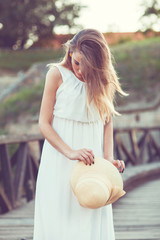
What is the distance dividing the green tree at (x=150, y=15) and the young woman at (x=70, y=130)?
2108cm

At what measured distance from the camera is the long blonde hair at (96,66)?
229 cm

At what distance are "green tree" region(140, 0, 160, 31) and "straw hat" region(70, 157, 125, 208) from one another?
2139 centimetres

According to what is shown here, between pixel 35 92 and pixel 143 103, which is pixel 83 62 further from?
pixel 35 92

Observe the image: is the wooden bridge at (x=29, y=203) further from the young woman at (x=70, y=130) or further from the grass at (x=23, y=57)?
the grass at (x=23, y=57)

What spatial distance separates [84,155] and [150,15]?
855 inches

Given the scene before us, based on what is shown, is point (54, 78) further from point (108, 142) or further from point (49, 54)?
point (49, 54)

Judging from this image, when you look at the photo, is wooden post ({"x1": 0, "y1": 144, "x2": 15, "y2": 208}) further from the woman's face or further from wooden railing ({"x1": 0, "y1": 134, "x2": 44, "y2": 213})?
the woman's face

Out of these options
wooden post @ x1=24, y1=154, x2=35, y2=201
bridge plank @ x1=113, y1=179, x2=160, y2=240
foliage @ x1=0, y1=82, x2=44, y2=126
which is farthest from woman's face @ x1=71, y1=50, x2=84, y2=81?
foliage @ x1=0, y1=82, x2=44, y2=126

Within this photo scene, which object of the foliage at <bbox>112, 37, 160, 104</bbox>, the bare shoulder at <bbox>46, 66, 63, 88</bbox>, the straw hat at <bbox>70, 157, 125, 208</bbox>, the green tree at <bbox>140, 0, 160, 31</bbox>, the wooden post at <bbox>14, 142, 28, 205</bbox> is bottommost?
the green tree at <bbox>140, 0, 160, 31</bbox>

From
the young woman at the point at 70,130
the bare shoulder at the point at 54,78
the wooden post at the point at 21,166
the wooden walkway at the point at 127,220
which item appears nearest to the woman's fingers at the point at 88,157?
the young woman at the point at 70,130

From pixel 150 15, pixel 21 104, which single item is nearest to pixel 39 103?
pixel 21 104

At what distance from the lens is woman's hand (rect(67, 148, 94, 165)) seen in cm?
220

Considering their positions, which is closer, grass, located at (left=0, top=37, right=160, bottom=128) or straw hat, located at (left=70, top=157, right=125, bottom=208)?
straw hat, located at (left=70, top=157, right=125, bottom=208)

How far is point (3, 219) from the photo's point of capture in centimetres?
407
